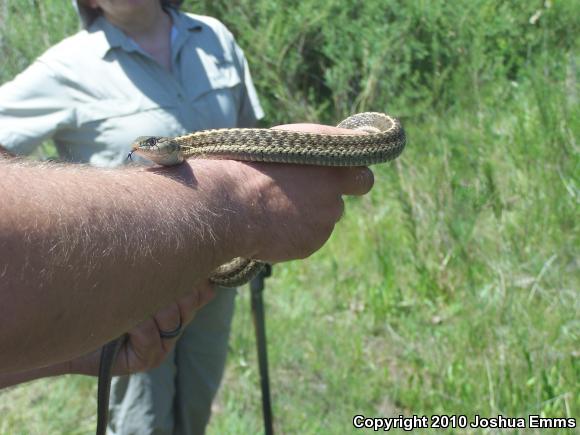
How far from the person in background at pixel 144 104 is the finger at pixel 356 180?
5.16 ft

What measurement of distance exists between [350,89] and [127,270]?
207 inches

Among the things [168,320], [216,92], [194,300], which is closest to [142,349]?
[168,320]

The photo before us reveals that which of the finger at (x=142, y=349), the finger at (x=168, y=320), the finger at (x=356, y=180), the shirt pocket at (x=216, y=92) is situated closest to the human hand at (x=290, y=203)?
the finger at (x=356, y=180)

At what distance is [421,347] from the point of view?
186 inches

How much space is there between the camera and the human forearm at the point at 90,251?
59.6 inches

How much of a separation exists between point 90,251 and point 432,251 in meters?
4.13

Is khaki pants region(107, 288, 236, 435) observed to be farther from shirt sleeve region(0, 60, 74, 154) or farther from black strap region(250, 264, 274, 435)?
shirt sleeve region(0, 60, 74, 154)

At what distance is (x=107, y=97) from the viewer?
3.95 m

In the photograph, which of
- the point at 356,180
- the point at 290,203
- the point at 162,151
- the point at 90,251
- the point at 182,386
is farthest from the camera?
the point at 182,386

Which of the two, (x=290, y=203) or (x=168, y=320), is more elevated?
→ (x=290, y=203)

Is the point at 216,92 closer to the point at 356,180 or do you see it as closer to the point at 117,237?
the point at 356,180

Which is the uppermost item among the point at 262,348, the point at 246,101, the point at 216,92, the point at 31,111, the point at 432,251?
the point at 31,111

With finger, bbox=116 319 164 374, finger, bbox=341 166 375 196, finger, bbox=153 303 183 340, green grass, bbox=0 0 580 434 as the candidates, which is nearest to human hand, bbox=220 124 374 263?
finger, bbox=341 166 375 196

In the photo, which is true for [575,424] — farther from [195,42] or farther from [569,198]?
[195,42]
